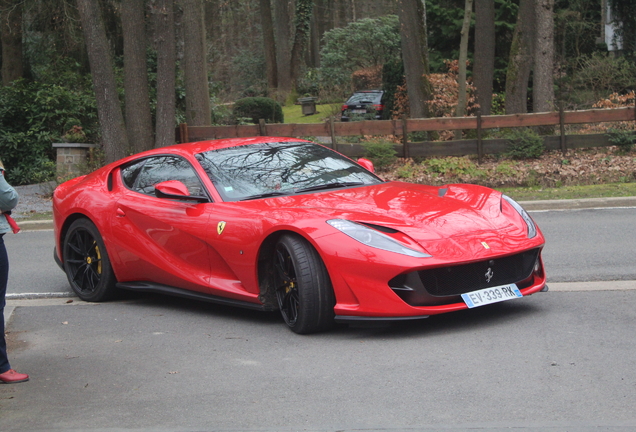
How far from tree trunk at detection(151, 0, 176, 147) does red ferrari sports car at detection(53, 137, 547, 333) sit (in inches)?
426

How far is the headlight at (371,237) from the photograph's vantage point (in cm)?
514

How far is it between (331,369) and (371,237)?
0.97 metres

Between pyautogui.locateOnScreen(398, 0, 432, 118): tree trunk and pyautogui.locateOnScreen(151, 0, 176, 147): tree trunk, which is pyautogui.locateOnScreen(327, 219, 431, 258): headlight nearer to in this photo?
pyautogui.locateOnScreen(151, 0, 176, 147): tree trunk

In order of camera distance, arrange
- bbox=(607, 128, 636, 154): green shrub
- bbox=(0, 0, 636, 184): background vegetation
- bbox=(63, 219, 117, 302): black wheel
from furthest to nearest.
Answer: bbox=(0, 0, 636, 184): background vegetation
bbox=(607, 128, 636, 154): green shrub
bbox=(63, 219, 117, 302): black wheel

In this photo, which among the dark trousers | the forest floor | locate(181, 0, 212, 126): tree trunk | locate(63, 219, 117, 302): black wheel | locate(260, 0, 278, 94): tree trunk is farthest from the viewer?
locate(260, 0, 278, 94): tree trunk

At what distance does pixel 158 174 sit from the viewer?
6996 millimetres

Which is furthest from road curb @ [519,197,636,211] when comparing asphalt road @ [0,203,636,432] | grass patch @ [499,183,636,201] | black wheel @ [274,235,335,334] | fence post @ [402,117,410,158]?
black wheel @ [274,235,335,334]

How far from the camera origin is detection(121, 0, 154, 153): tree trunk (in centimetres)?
1833

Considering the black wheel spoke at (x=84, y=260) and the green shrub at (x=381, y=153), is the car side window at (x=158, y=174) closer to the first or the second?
the black wheel spoke at (x=84, y=260)

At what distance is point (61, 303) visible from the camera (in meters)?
7.43

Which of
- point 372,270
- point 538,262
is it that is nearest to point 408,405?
point 372,270

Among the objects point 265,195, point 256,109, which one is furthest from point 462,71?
point 265,195

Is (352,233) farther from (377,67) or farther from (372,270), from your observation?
(377,67)

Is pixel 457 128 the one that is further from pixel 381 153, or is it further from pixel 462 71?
pixel 462 71
